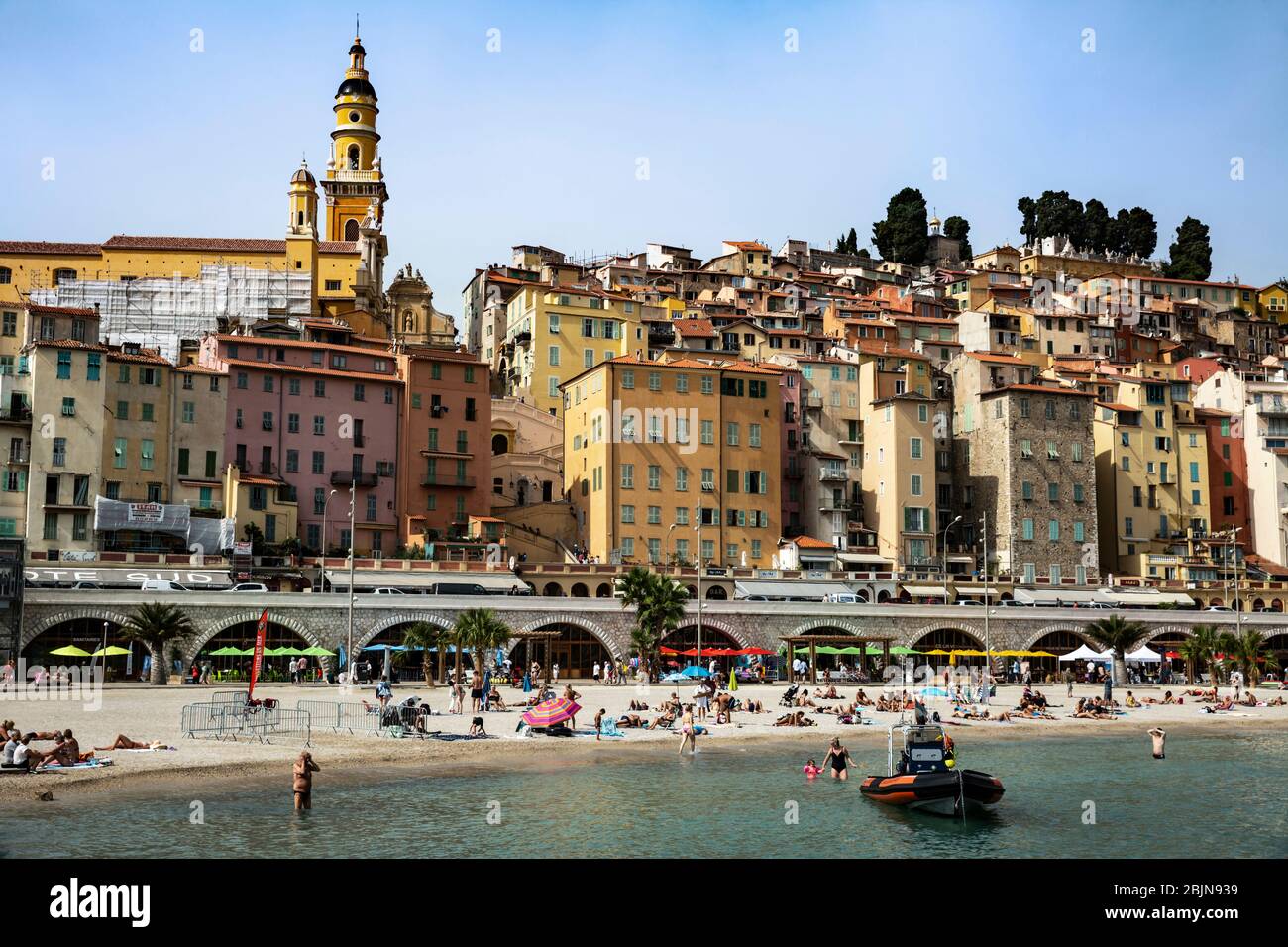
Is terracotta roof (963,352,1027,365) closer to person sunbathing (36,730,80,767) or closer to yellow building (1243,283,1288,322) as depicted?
yellow building (1243,283,1288,322)

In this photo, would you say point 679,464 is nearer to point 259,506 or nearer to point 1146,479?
point 259,506

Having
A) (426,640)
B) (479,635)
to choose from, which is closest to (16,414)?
(426,640)

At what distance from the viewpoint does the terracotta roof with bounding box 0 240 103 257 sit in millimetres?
99500

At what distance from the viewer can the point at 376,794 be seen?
3288 cm

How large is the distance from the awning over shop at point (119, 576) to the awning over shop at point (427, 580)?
20.6ft

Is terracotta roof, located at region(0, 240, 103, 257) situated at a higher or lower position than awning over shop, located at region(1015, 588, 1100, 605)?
higher

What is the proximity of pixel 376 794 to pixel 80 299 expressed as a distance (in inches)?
3130

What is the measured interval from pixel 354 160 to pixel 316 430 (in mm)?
55678

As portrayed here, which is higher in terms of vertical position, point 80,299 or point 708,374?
point 80,299

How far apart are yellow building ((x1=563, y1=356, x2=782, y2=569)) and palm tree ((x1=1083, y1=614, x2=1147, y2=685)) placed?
2163 centimetres

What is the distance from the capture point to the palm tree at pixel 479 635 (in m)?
58.4

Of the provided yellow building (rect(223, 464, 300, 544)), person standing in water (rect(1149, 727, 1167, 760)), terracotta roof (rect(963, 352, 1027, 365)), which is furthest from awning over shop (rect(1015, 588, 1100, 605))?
yellow building (rect(223, 464, 300, 544))
